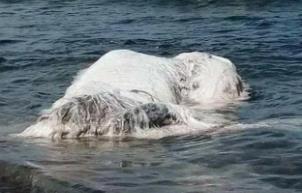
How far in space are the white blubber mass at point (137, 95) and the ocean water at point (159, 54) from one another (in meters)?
0.17

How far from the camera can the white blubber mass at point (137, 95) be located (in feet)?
22.9

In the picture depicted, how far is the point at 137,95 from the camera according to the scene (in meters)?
Answer: 7.51

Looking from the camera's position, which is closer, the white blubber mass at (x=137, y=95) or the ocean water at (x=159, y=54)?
the ocean water at (x=159, y=54)

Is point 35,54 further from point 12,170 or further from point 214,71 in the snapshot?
point 12,170

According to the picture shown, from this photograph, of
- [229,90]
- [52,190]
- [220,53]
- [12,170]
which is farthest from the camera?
[220,53]

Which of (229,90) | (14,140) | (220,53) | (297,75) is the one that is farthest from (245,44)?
(14,140)

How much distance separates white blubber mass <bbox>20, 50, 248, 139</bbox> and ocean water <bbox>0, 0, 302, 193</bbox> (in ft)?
0.56

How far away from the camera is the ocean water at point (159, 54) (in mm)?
5574

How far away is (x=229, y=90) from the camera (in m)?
8.88

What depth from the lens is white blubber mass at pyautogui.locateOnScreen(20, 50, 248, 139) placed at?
6973 mm

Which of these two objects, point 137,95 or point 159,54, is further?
point 159,54

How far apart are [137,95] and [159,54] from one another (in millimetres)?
4087

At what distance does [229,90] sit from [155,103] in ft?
5.75

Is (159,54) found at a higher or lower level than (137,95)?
lower
